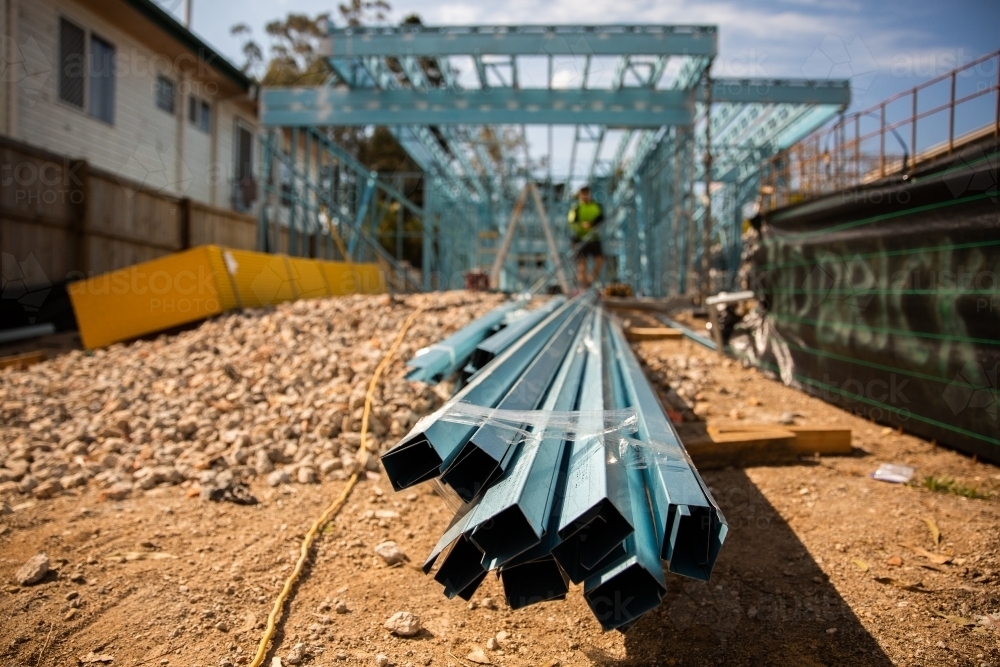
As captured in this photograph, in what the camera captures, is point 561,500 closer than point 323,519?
Yes

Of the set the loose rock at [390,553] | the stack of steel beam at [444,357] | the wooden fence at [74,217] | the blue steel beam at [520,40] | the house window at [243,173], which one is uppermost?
the blue steel beam at [520,40]

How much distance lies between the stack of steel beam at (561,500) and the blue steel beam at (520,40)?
333 inches

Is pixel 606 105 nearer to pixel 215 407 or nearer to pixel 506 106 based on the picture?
pixel 506 106

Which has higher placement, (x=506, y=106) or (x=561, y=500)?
(x=506, y=106)

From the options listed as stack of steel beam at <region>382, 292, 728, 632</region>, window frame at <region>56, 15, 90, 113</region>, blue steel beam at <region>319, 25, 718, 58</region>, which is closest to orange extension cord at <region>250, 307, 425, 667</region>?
stack of steel beam at <region>382, 292, 728, 632</region>

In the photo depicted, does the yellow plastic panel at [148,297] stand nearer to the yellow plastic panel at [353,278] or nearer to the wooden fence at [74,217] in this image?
the wooden fence at [74,217]

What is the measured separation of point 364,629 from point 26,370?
5.46m

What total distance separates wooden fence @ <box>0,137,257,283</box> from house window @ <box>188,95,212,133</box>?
3.17m

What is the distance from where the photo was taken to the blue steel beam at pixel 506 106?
10.5 metres

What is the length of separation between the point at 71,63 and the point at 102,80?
774 millimetres

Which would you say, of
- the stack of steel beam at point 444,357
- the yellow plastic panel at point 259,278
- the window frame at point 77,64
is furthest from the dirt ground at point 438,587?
the window frame at point 77,64

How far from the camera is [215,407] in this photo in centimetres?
464

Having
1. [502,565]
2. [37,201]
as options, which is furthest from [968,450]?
[37,201]

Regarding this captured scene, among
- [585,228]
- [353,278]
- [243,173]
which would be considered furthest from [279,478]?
[243,173]
